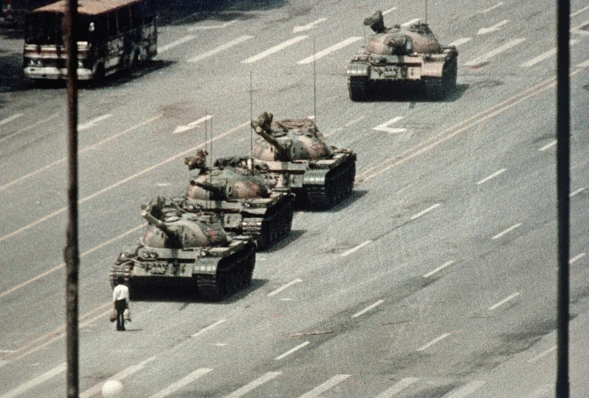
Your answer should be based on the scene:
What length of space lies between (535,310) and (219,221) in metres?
9.16

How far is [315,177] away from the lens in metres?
57.2

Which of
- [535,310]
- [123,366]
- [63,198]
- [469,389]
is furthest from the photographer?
[63,198]

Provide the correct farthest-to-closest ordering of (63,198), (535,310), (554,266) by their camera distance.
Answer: (63,198), (554,266), (535,310)

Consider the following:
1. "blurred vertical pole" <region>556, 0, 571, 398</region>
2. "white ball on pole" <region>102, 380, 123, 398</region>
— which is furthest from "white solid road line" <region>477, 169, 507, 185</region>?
"white ball on pole" <region>102, 380, 123, 398</region>

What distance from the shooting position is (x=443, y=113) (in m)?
67.8

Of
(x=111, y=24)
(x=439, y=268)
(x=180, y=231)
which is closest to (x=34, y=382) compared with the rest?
(x=180, y=231)

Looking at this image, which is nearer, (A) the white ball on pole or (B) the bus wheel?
(A) the white ball on pole

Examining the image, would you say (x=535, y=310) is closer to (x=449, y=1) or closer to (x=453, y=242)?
(x=453, y=242)

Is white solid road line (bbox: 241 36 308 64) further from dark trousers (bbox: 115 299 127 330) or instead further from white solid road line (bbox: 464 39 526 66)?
dark trousers (bbox: 115 299 127 330)

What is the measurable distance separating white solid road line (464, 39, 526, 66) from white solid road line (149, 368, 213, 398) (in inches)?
1382

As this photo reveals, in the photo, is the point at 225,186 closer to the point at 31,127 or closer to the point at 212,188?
the point at 212,188

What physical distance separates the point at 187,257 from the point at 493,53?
3036 centimetres

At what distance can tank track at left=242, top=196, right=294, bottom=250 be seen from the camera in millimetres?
52219

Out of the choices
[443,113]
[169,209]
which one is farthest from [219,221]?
[443,113]
